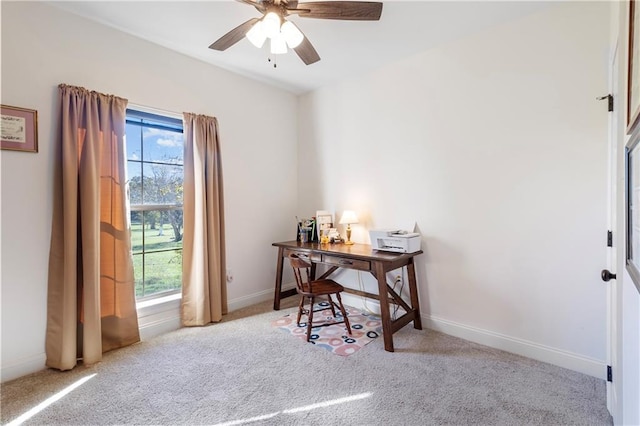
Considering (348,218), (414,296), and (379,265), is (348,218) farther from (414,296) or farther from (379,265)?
(414,296)

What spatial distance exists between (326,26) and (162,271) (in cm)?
266

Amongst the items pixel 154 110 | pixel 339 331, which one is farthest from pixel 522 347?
pixel 154 110

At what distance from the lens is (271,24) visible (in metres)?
1.79

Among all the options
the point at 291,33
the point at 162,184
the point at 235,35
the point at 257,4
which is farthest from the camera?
the point at 162,184

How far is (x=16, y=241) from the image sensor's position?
6.72 feet

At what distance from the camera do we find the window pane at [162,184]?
9.25 ft

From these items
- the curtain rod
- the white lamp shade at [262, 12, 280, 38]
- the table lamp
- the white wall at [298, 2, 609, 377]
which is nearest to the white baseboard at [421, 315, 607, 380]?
the white wall at [298, 2, 609, 377]

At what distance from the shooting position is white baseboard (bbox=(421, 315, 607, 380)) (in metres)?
2.04

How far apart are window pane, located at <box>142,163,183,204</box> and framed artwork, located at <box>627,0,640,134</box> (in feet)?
10.4

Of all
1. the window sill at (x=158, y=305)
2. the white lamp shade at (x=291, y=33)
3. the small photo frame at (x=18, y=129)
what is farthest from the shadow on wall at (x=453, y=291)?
the small photo frame at (x=18, y=129)

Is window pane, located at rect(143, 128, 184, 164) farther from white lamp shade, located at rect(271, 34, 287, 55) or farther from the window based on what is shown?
white lamp shade, located at rect(271, 34, 287, 55)

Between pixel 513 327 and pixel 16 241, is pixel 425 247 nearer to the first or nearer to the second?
pixel 513 327

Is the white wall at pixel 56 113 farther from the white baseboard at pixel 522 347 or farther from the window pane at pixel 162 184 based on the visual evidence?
the white baseboard at pixel 522 347

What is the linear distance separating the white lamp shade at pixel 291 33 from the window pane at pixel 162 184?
1.78 meters
